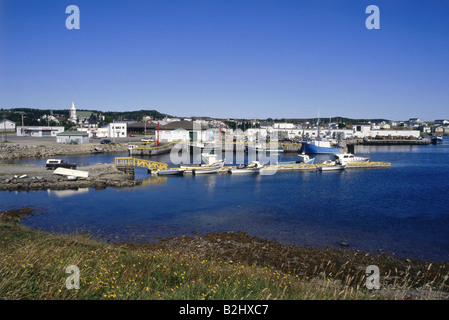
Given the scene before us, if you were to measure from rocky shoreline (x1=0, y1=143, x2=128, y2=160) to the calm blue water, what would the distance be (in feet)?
94.4

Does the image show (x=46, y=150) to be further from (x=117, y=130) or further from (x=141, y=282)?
(x=141, y=282)

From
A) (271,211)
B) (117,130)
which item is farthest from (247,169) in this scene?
(117,130)

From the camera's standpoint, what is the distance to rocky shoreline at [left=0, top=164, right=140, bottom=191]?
25.0 metres

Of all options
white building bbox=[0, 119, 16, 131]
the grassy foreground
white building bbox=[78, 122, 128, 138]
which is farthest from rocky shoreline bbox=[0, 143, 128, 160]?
the grassy foreground

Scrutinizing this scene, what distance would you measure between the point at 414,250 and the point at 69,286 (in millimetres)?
13498

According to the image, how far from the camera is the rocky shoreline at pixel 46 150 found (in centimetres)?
4831

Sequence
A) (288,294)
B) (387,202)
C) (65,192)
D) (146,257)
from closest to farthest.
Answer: (288,294) → (146,257) → (387,202) → (65,192)

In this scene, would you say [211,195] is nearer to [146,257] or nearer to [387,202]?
[387,202]

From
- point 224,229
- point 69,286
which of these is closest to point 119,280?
point 69,286

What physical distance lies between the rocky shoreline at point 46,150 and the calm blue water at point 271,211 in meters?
28.8

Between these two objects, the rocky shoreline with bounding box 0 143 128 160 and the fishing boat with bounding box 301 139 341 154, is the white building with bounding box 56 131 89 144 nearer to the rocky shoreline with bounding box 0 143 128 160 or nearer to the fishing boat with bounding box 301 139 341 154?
the rocky shoreline with bounding box 0 143 128 160

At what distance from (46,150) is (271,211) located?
46310mm

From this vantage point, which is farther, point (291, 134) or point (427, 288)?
point (291, 134)

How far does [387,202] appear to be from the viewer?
896 inches
